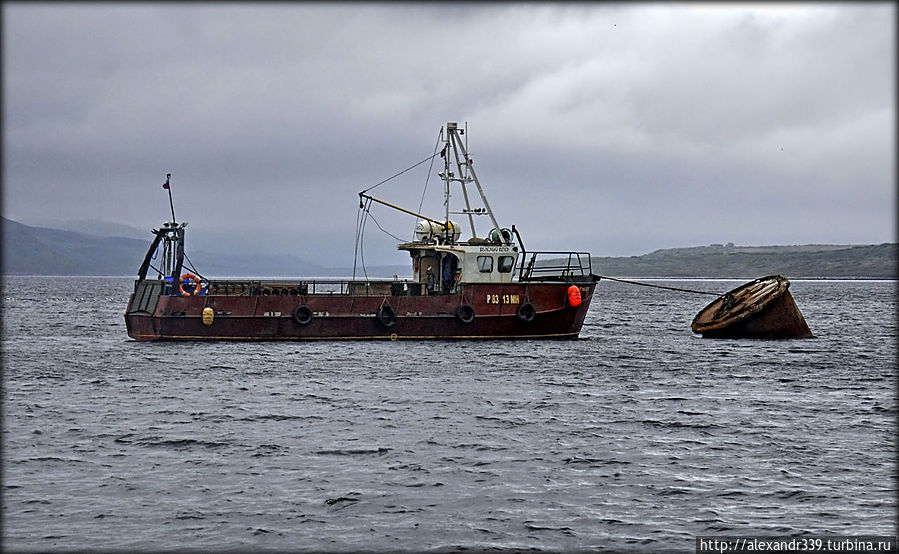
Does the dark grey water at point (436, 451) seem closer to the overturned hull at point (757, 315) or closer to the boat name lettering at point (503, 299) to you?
the boat name lettering at point (503, 299)

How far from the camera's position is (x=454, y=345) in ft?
121

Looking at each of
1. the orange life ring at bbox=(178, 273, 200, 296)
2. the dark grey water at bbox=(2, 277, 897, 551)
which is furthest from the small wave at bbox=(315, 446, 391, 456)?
the orange life ring at bbox=(178, 273, 200, 296)

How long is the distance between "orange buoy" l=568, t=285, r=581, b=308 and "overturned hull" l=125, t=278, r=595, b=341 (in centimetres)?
16

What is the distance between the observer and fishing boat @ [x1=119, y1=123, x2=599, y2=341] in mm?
36406

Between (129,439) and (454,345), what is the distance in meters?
19.0

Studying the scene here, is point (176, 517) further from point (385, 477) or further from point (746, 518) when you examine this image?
point (746, 518)

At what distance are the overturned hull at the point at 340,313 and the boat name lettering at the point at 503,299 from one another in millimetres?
17

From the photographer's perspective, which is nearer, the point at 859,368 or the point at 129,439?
the point at 129,439

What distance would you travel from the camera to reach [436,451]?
59.9 feet

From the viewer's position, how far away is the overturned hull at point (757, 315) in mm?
41875

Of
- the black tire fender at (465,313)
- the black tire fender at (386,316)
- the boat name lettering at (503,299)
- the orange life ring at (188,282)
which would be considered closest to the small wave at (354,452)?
the black tire fender at (386,316)

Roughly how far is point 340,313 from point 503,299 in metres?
6.81

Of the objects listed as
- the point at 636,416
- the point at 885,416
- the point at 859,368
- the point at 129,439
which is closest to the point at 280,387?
the point at 129,439

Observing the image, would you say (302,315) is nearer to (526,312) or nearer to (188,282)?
(188,282)
